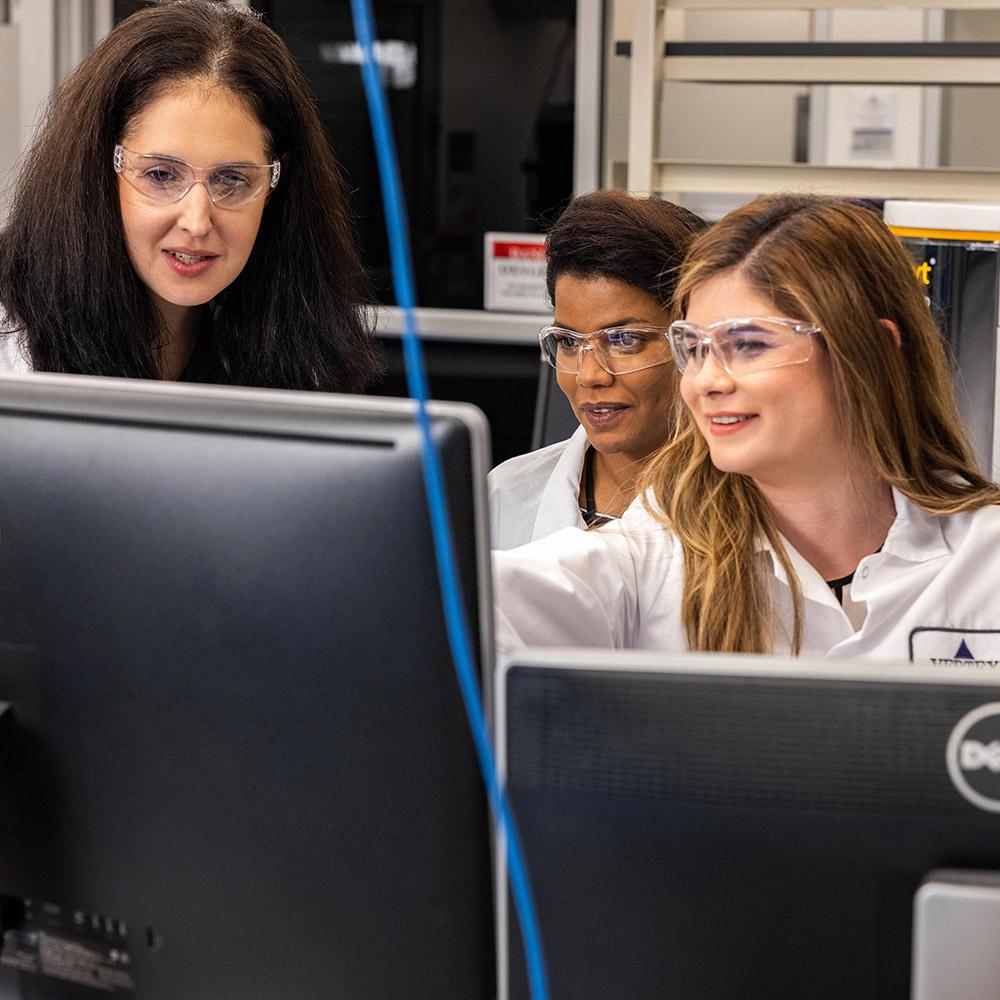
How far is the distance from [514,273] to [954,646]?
245 centimetres

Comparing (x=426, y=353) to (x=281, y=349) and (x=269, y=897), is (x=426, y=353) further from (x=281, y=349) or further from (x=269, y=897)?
(x=269, y=897)

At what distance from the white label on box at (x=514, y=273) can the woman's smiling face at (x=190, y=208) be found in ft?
6.89

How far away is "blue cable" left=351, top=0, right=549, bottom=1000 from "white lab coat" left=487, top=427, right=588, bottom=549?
1061 mm

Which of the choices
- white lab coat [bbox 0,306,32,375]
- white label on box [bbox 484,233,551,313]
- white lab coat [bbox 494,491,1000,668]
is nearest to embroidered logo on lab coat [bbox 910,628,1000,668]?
white lab coat [bbox 494,491,1000,668]

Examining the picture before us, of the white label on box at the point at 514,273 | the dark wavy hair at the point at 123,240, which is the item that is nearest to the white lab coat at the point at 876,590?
the dark wavy hair at the point at 123,240

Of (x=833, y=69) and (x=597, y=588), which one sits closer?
(x=597, y=588)

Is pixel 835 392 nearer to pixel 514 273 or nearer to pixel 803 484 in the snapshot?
pixel 803 484

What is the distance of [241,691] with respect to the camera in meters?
0.70

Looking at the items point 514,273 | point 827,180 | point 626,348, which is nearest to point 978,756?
point 626,348

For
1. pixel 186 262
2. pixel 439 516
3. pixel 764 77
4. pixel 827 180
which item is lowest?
pixel 439 516

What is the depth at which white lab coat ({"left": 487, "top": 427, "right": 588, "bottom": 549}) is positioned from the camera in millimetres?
1746

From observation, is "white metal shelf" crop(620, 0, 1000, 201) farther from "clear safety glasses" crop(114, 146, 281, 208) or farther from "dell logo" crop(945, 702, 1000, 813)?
"dell logo" crop(945, 702, 1000, 813)

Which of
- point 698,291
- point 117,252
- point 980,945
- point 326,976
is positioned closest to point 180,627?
point 326,976

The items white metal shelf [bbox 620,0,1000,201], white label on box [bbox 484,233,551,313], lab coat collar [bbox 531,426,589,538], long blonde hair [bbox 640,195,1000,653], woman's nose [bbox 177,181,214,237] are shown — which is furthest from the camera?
white label on box [bbox 484,233,551,313]
